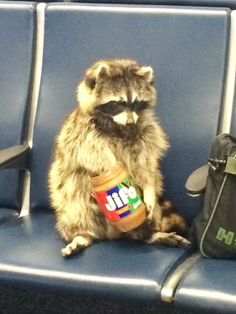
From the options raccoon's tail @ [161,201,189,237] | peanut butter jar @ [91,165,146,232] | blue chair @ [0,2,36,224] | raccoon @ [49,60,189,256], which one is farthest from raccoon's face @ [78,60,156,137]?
blue chair @ [0,2,36,224]

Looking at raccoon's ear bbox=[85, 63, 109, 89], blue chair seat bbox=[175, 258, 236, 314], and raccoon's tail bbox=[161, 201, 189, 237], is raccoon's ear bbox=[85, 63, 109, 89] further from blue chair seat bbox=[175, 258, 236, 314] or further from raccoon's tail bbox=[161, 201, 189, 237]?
blue chair seat bbox=[175, 258, 236, 314]

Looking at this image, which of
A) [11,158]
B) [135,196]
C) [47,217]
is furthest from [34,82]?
[135,196]

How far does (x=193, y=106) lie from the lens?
1739mm

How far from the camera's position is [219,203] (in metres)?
1.47

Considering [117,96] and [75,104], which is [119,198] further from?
[75,104]

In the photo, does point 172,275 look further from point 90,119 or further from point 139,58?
point 139,58

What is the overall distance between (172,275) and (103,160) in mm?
316

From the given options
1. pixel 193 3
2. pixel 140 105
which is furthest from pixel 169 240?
pixel 193 3

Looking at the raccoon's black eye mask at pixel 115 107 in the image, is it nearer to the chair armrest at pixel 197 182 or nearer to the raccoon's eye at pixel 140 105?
the raccoon's eye at pixel 140 105

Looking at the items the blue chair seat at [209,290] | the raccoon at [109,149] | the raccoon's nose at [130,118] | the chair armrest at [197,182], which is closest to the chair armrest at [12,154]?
the raccoon at [109,149]

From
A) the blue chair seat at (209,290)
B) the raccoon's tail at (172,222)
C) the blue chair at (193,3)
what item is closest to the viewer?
the blue chair seat at (209,290)

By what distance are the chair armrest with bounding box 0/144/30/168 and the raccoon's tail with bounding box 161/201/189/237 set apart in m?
0.42

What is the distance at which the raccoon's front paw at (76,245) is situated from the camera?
1.51m

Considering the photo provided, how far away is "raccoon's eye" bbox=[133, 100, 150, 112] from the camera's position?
1.57 m
